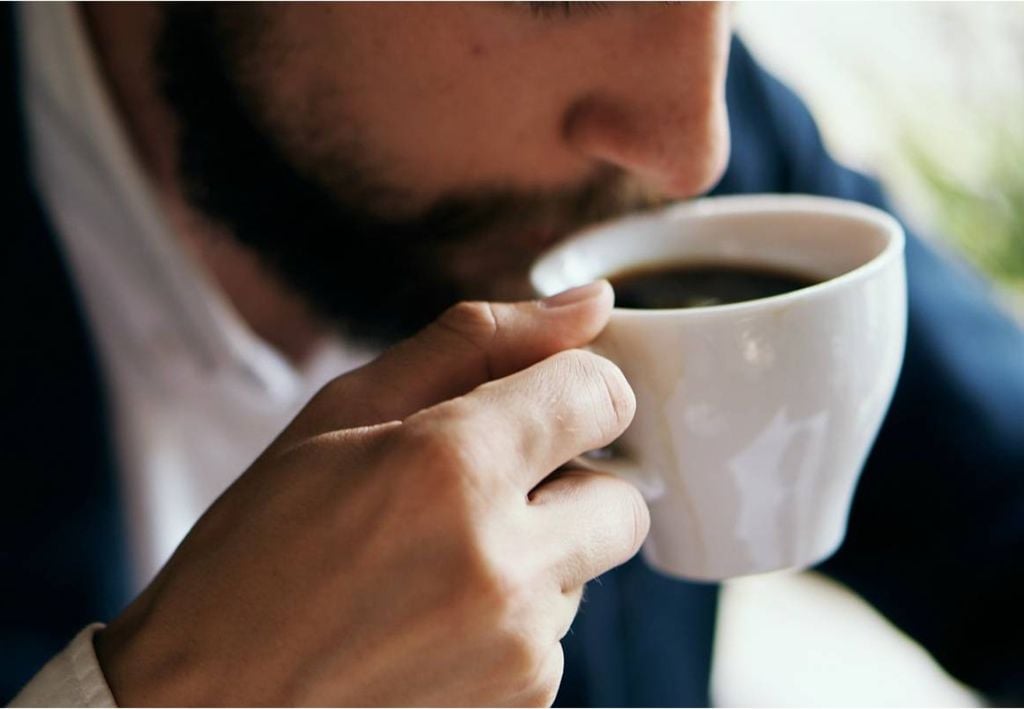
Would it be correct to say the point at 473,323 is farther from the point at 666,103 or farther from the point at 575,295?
the point at 666,103

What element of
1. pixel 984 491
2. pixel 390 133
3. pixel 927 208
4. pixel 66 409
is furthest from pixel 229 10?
pixel 927 208

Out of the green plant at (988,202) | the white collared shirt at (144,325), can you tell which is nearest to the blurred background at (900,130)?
the green plant at (988,202)

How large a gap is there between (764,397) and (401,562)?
19cm

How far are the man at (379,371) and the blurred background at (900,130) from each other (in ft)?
0.31

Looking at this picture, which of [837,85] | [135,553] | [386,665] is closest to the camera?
[386,665]

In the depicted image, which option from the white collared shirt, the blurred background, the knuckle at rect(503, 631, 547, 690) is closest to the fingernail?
the knuckle at rect(503, 631, 547, 690)

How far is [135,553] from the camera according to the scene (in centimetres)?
85

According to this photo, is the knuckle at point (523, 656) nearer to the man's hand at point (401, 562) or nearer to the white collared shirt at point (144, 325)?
the man's hand at point (401, 562)

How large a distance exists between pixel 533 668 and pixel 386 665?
64 mm

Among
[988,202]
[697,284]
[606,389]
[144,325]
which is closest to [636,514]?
[606,389]

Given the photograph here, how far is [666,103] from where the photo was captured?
623mm

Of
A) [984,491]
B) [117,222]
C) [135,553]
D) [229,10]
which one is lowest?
[984,491]

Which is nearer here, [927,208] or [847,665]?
[847,665]

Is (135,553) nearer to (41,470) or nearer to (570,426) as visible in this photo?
(41,470)
